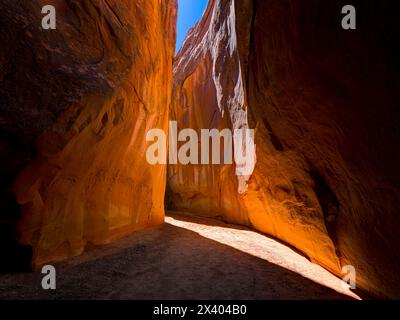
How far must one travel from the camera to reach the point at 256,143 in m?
7.17

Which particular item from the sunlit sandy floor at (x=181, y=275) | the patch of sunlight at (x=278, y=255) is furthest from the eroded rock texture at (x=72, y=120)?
the patch of sunlight at (x=278, y=255)

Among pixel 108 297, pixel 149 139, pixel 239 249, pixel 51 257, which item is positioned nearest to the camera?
pixel 108 297

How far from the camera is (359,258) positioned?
12.9 ft

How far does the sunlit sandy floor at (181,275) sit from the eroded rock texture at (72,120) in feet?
2.38

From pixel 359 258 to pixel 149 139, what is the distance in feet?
23.7

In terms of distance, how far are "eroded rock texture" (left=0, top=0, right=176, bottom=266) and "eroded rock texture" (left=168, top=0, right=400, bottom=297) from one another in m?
3.47

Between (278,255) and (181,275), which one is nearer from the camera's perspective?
(181,275)

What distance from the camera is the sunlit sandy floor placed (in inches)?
138

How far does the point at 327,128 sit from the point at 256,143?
10.2 ft

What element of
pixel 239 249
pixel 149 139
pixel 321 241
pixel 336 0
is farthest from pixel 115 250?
pixel 336 0

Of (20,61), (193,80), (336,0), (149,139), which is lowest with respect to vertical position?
(149,139)

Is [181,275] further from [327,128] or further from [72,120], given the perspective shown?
[327,128]

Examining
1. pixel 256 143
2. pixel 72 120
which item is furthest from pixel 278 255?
pixel 72 120

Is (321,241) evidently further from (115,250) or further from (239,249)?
(115,250)
